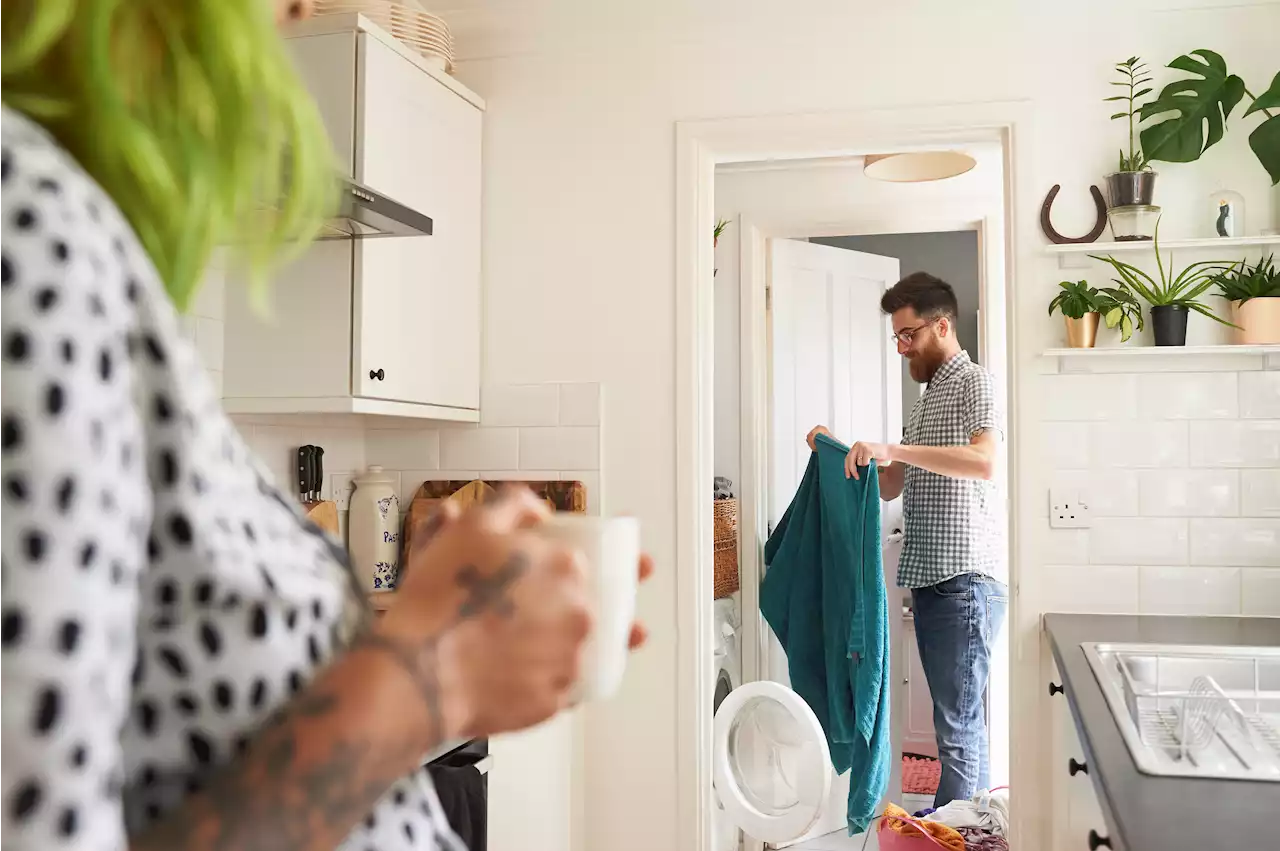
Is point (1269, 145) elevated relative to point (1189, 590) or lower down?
elevated

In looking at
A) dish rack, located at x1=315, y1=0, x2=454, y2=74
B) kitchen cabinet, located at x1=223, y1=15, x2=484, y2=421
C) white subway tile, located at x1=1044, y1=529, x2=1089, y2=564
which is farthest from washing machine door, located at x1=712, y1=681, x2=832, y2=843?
dish rack, located at x1=315, y1=0, x2=454, y2=74

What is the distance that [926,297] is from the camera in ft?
11.9

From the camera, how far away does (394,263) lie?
2.45 meters

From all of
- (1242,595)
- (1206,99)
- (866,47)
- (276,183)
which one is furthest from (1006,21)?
(276,183)

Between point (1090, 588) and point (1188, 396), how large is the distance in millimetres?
503

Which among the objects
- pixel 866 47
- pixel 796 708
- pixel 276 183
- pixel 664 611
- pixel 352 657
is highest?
pixel 866 47

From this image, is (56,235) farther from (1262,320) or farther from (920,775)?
(920,775)

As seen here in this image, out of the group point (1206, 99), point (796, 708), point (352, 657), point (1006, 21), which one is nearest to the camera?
point (352, 657)

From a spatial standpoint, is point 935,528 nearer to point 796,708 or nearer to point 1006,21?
point 796,708

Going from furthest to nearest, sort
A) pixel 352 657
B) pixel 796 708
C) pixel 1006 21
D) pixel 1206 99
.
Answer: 1. pixel 796 708
2. pixel 1006 21
3. pixel 1206 99
4. pixel 352 657

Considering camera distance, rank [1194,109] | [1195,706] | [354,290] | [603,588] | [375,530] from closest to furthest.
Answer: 1. [603,588]
2. [1195,706]
3. [354,290]
4. [1194,109]
5. [375,530]

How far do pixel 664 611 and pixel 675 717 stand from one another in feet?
0.90

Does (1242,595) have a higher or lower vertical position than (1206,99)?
lower

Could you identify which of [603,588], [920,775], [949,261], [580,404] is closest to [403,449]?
[580,404]
